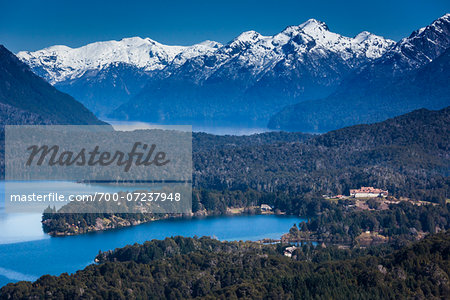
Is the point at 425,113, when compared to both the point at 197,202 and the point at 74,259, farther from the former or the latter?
the point at 74,259

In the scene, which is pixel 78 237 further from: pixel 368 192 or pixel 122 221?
pixel 368 192

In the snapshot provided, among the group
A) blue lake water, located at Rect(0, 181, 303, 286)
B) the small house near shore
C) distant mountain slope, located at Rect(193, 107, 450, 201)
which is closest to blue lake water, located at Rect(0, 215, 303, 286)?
blue lake water, located at Rect(0, 181, 303, 286)

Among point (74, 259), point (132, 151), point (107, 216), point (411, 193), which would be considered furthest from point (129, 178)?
point (74, 259)

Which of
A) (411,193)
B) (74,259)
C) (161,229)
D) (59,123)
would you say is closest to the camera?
(74,259)

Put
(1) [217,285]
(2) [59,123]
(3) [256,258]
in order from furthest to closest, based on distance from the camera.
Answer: (2) [59,123] < (3) [256,258] < (1) [217,285]

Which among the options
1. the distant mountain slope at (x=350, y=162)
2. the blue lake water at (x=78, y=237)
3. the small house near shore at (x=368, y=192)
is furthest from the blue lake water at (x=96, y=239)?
the distant mountain slope at (x=350, y=162)

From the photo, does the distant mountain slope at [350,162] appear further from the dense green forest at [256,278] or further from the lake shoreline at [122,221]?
the dense green forest at [256,278]
